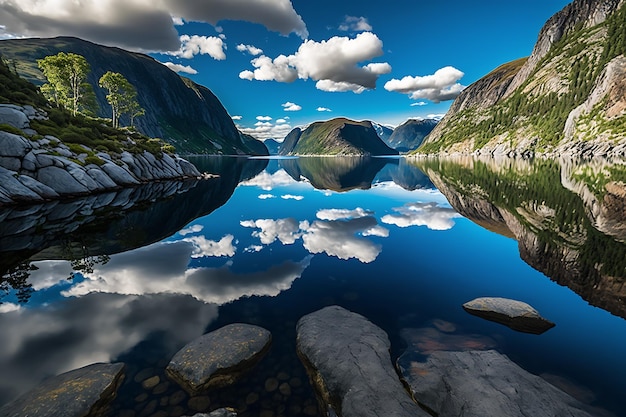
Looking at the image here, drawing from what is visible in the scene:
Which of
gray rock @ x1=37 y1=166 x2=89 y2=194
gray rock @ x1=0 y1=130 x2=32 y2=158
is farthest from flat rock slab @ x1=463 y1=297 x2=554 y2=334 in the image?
gray rock @ x1=0 y1=130 x2=32 y2=158

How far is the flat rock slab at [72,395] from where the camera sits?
666 cm

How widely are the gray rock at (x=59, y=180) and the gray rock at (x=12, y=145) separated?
250cm

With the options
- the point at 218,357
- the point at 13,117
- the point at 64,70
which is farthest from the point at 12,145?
the point at 64,70

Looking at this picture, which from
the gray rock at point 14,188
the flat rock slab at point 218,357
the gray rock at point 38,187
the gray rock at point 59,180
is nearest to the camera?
the flat rock slab at point 218,357

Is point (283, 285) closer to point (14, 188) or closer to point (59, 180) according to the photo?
point (14, 188)

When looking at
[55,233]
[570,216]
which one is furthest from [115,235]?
[570,216]

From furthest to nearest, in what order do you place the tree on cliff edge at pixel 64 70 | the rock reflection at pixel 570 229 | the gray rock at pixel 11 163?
the tree on cliff edge at pixel 64 70
the gray rock at pixel 11 163
the rock reflection at pixel 570 229

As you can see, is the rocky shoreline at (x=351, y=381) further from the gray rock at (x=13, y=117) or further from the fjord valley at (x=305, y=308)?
the gray rock at (x=13, y=117)

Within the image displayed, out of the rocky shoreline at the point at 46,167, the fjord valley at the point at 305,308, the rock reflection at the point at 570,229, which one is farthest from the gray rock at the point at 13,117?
the rock reflection at the point at 570,229

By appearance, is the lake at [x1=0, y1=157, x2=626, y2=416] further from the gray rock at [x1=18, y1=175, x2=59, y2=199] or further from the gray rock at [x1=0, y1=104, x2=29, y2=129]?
the gray rock at [x1=0, y1=104, x2=29, y2=129]

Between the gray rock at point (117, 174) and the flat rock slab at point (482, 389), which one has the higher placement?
the gray rock at point (117, 174)

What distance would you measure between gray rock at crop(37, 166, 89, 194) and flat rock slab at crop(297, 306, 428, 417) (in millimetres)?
37695

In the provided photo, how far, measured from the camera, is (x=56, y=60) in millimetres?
66625

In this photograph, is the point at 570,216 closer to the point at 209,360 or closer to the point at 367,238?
the point at 367,238
